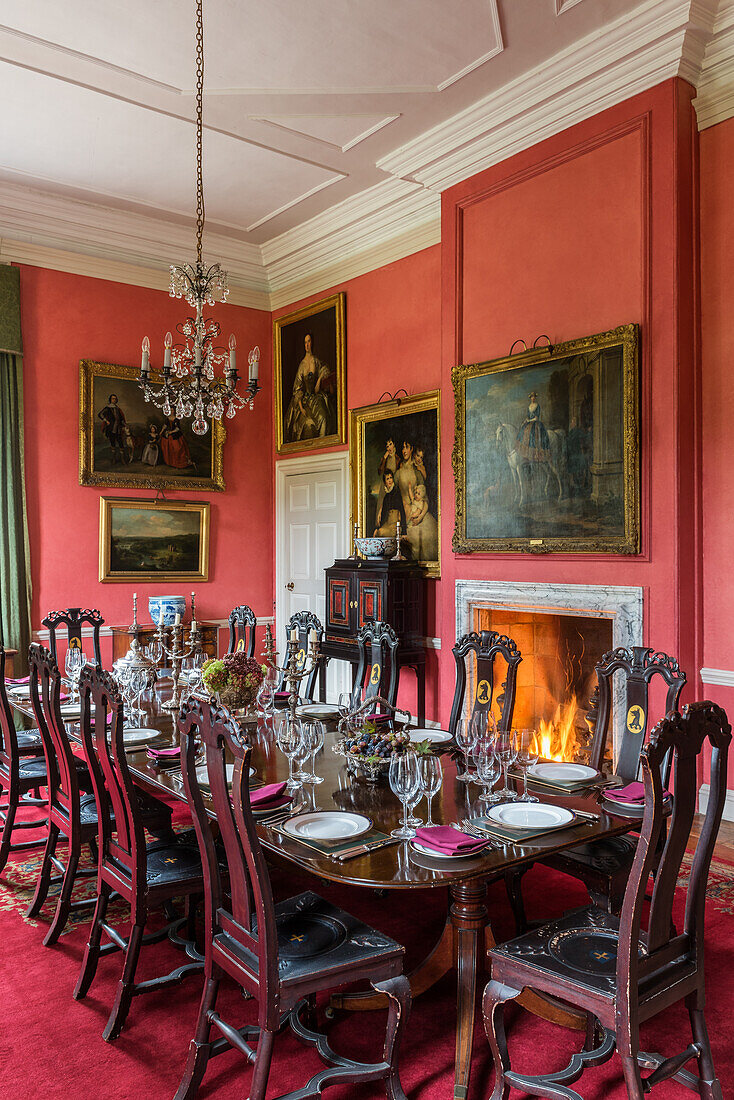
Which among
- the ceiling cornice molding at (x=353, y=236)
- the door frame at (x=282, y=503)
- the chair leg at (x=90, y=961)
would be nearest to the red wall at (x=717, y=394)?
the ceiling cornice molding at (x=353, y=236)

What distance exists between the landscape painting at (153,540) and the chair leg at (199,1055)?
5.28m

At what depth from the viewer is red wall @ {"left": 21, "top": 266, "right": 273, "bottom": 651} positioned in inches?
267

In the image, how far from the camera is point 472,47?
470 cm

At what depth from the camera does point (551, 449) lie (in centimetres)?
511

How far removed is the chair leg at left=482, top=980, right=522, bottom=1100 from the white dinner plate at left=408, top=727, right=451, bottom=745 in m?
1.36

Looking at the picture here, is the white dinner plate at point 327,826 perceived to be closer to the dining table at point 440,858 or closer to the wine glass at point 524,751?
the dining table at point 440,858

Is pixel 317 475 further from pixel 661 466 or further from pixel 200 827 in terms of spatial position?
pixel 200 827

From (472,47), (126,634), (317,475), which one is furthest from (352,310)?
(126,634)

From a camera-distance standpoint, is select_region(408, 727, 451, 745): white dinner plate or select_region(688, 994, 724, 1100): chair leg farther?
select_region(408, 727, 451, 745): white dinner plate

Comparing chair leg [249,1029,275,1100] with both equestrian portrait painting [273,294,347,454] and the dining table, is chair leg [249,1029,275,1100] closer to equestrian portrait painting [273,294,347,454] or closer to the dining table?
the dining table

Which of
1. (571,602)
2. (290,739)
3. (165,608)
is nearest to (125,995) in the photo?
(290,739)

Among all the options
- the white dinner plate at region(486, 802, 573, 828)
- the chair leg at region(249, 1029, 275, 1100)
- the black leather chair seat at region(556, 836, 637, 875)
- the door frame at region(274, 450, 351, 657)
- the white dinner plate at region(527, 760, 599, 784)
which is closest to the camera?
the chair leg at region(249, 1029, 275, 1100)

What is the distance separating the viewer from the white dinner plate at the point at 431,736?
3488 mm

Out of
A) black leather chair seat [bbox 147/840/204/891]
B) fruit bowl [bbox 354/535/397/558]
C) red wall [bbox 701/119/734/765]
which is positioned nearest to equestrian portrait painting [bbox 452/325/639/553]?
red wall [bbox 701/119/734/765]
